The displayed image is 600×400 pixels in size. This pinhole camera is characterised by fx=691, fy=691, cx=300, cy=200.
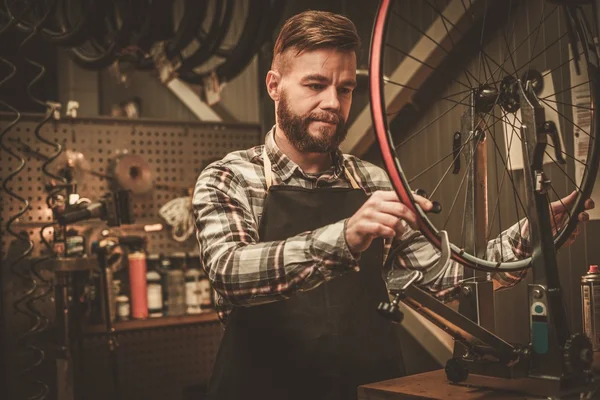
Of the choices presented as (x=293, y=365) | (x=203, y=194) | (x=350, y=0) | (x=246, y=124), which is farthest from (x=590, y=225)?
(x=246, y=124)

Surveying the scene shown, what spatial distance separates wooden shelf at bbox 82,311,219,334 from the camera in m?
2.94

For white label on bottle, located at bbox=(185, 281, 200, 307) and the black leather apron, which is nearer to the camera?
the black leather apron

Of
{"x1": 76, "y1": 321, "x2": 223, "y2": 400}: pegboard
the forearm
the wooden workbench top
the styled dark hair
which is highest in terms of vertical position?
the styled dark hair

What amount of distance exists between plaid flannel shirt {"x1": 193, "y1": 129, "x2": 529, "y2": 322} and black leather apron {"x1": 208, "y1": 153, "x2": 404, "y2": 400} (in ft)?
0.22

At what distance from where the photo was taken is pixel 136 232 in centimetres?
327

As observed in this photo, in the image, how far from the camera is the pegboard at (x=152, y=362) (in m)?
3.07

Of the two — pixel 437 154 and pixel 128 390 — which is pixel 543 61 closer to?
pixel 437 154

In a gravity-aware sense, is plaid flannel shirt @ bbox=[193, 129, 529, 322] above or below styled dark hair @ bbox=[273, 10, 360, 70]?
below

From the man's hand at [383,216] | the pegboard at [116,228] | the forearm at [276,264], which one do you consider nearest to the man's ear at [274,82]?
the forearm at [276,264]

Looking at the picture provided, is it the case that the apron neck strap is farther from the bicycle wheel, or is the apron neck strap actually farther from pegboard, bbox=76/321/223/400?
pegboard, bbox=76/321/223/400

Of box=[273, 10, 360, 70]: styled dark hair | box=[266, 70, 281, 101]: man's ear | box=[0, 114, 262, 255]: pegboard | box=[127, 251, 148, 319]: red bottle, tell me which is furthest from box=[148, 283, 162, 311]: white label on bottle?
box=[273, 10, 360, 70]: styled dark hair

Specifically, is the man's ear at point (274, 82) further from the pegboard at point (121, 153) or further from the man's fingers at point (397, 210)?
the pegboard at point (121, 153)

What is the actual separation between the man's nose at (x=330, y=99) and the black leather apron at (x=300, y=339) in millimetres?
208

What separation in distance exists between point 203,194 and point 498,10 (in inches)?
49.8
